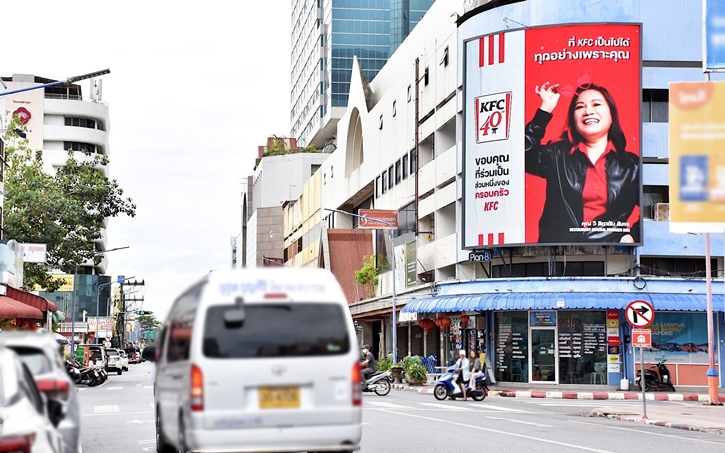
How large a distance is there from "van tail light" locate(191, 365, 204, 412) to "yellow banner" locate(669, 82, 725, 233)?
70.2ft

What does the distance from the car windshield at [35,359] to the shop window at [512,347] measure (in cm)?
3734

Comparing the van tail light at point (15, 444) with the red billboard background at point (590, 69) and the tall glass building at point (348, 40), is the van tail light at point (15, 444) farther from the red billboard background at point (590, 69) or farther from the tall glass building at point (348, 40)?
the tall glass building at point (348, 40)

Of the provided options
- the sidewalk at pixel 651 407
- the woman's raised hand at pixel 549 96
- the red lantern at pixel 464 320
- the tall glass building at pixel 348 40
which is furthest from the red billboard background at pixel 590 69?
the tall glass building at pixel 348 40

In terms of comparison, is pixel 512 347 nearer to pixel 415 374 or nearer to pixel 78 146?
pixel 415 374

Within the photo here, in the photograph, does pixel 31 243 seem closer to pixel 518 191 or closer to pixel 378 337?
pixel 518 191

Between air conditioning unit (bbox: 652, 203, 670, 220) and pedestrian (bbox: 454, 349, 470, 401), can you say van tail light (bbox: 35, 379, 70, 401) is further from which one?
air conditioning unit (bbox: 652, 203, 670, 220)

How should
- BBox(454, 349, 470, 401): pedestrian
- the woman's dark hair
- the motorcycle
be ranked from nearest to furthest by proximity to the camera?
1. BBox(454, 349, 470, 401): pedestrian
2. the motorcycle
3. the woman's dark hair

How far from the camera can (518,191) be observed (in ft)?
153

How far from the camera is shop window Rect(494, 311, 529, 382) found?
4632cm

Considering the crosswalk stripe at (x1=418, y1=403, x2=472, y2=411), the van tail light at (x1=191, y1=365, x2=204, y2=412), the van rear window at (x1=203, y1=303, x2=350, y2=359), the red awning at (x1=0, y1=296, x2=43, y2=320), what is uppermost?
the red awning at (x1=0, y1=296, x2=43, y2=320)

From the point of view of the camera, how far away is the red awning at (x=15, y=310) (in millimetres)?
40844

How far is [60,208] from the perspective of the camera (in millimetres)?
54062

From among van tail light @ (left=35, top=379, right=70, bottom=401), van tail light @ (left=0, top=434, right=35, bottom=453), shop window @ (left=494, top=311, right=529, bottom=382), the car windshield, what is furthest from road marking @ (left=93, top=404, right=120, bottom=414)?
shop window @ (left=494, top=311, right=529, bottom=382)

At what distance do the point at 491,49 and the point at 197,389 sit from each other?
3810cm
